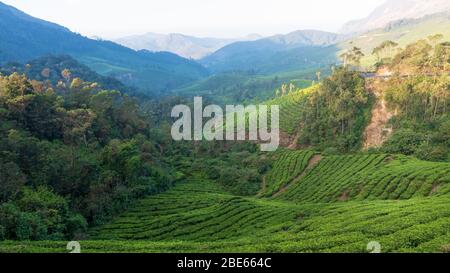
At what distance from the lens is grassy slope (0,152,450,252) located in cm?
1689

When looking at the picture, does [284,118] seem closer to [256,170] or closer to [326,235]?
[256,170]

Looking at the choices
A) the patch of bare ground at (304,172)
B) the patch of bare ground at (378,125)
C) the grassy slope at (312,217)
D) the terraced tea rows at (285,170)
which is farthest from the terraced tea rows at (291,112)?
the grassy slope at (312,217)

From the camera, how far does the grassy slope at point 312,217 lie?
16.9 metres

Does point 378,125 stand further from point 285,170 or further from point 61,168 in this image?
point 61,168

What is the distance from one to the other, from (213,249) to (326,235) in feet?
17.5

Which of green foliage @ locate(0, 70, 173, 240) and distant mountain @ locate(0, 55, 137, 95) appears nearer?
green foliage @ locate(0, 70, 173, 240)

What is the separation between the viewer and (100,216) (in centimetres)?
3706

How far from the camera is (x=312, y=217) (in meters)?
27.1

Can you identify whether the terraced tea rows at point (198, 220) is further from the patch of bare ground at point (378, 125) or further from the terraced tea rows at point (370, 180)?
the patch of bare ground at point (378, 125)

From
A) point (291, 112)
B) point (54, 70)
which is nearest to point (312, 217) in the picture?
point (291, 112)

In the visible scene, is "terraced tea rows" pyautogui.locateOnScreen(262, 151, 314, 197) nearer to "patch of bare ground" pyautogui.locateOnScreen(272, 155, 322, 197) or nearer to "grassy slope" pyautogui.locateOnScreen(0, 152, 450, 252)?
"patch of bare ground" pyautogui.locateOnScreen(272, 155, 322, 197)

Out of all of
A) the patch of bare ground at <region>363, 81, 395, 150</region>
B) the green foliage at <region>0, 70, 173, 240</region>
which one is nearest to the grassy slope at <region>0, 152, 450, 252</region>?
the green foliage at <region>0, 70, 173, 240</region>

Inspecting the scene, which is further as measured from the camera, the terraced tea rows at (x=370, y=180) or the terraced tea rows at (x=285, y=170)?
the terraced tea rows at (x=285, y=170)

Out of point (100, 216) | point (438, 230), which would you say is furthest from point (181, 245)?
point (100, 216)
